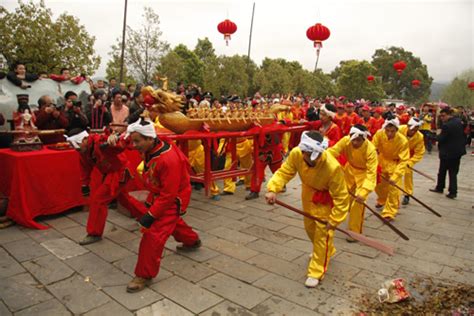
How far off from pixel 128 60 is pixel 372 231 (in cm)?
1258

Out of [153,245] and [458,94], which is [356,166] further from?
[458,94]

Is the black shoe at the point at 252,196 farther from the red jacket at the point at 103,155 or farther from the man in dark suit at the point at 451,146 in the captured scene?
the man in dark suit at the point at 451,146

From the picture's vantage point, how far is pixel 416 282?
3.49m

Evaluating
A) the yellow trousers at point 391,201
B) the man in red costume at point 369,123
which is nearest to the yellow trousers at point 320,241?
the yellow trousers at point 391,201

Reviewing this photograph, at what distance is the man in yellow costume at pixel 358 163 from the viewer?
4.26m

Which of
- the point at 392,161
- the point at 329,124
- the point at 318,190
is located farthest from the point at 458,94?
the point at 318,190

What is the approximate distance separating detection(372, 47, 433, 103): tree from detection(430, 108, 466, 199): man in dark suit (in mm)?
58759

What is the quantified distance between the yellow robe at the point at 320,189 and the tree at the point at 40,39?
987cm

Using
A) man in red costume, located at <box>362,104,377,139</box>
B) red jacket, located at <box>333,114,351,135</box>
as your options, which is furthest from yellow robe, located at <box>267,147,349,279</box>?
man in red costume, located at <box>362,104,377,139</box>

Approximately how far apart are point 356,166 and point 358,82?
4328 centimetres

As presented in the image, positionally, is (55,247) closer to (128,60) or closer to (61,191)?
(61,191)

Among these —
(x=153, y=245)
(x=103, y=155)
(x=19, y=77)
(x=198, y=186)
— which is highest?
(x=19, y=77)

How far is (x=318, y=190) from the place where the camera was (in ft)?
11.5

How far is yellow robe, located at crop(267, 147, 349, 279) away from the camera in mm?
3377
